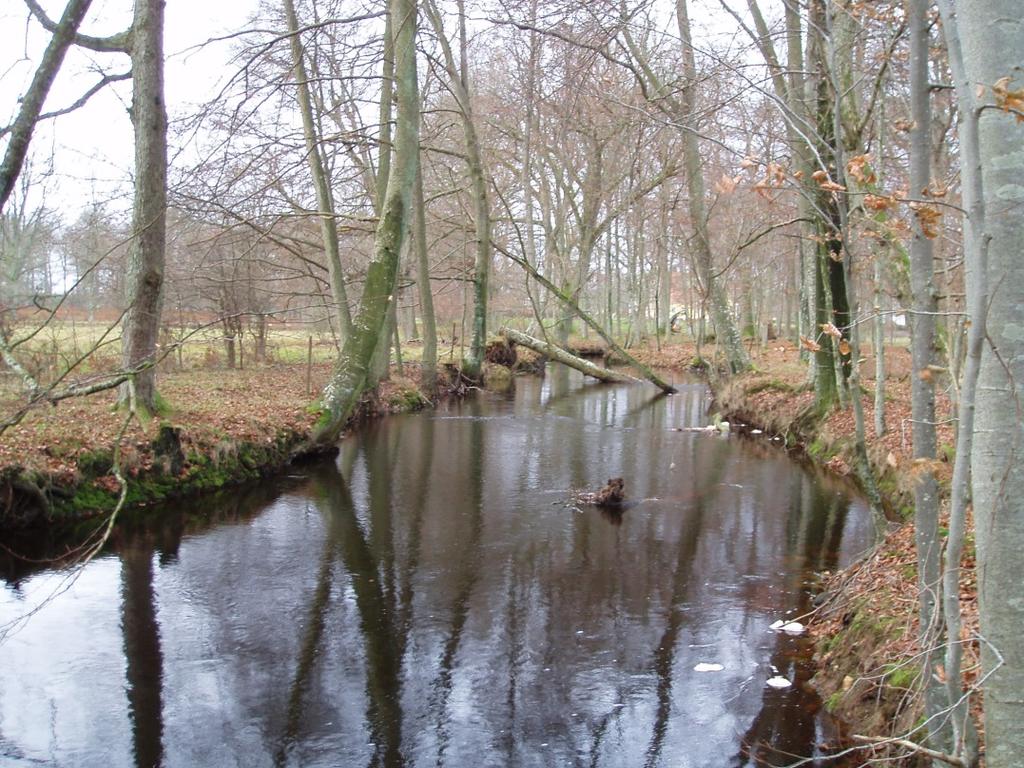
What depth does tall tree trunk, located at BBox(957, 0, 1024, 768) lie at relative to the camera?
2.32 metres

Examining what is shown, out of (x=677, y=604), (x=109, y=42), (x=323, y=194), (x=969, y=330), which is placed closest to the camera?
(x=969, y=330)

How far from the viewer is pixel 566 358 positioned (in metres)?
27.0

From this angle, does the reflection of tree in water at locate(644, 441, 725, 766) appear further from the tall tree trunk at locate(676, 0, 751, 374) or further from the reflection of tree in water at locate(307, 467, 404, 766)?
the tall tree trunk at locate(676, 0, 751, 374)

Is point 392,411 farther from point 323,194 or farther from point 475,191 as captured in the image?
point 475,191

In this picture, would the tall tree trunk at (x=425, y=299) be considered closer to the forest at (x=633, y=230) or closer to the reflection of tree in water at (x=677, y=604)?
the forest at (x=633, y=230)

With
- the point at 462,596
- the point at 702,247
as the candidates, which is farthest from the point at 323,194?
the point at 462,596

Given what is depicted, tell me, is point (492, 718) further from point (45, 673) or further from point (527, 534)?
point (527, 534)

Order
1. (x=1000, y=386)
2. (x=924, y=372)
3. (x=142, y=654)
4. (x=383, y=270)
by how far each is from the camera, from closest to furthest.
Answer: (x=1000, y=386)
(x=924, y=372)
(x=142, y=654)
(x=383, y=270)

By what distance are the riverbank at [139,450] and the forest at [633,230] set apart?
2.8 inches

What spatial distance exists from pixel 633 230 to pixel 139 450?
31097 mm

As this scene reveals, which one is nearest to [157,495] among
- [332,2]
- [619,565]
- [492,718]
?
[619,565]

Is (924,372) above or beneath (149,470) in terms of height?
above

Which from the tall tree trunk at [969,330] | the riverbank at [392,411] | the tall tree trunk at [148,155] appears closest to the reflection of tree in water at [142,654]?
the riverbank at [392,411]

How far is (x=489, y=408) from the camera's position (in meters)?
20.8
